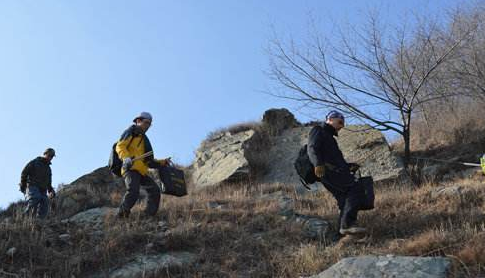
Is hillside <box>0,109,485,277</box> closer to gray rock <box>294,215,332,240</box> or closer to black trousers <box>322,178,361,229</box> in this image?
gray rock <box>294,215,332,240</box>

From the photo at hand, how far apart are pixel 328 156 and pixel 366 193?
0.67 meters

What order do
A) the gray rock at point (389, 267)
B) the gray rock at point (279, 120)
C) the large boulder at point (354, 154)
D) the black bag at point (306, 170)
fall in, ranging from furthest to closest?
the gray rock at point (279, 120)
the large boulder at point (354, 154)
the black bag at point (306, 170)
the gray rock at point (389, 267)

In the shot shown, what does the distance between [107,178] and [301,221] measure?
29.0ft

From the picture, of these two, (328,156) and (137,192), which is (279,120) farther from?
(328,156)

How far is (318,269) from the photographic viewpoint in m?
5.86

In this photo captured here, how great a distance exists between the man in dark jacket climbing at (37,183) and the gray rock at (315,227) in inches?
187

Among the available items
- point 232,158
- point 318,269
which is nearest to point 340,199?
point 318,269

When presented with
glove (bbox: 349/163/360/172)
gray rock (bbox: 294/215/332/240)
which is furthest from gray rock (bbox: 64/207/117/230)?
glove (bbox: 349/163/360/172)

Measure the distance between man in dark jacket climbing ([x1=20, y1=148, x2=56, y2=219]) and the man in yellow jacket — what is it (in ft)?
8.68

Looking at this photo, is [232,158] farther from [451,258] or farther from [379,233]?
[451,258]

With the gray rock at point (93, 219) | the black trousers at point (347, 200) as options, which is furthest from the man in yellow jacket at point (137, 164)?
the black trousers at point (347, 200)

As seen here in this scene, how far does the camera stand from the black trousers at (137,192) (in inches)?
300

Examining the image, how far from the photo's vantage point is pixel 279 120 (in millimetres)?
16672

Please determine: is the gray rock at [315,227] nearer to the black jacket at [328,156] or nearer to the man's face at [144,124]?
the black jacket at [328,156]
